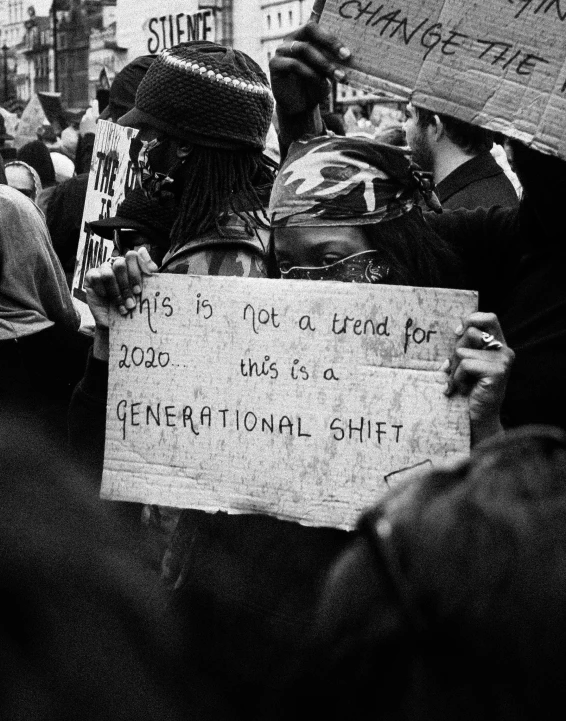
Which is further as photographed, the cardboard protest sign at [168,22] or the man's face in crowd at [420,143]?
the cardboard protest sign at [168,22]

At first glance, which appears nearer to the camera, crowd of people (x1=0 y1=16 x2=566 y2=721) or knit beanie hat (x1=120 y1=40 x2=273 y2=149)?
crowd of people (x1=0 y1=16 x2=566 y2=721)

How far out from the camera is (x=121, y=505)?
95.0 inches

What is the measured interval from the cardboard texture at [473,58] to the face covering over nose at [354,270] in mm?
294

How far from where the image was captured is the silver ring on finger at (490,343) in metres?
1.92

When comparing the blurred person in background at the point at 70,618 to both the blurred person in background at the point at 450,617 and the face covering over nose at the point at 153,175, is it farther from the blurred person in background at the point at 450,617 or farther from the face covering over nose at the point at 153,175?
the face covering over nose at the point at 153,175

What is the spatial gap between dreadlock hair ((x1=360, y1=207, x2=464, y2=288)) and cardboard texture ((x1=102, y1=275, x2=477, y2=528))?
171 mm

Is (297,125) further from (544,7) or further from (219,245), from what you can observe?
(544,7)

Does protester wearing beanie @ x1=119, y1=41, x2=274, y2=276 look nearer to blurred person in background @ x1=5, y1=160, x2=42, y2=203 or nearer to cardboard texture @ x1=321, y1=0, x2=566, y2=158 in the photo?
cardboard texture @ x1=321, y1=0, x2=566, y2=158

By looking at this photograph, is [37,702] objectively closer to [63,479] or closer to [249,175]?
[63,479]

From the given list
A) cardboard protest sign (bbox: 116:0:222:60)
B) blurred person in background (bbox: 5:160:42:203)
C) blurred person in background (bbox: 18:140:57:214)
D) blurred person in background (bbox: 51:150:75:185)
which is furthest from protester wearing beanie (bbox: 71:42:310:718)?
blurred person in background (bbox: 51:150:75:185)

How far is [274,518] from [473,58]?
0.88 metres

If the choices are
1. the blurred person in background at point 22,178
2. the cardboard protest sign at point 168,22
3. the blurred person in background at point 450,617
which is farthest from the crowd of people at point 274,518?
the blurred person in background at point 22,178

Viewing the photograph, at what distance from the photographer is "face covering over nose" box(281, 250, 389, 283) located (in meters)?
2.21

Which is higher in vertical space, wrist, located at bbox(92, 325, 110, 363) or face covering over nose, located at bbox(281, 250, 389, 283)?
face covering over nose, located at bbox(281, 250, 389, 283)
